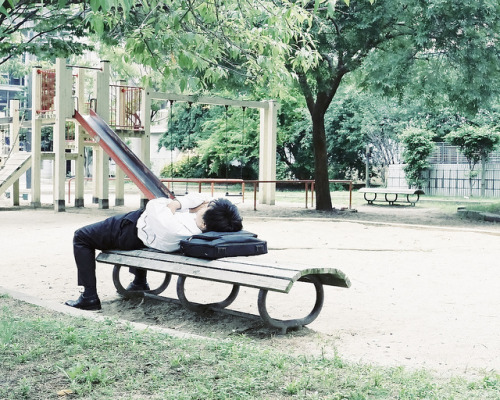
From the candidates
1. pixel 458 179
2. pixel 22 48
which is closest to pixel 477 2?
pixel 22 48

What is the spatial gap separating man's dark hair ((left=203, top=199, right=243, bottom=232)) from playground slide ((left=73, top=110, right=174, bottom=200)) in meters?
7.36

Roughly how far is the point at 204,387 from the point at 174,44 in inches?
133

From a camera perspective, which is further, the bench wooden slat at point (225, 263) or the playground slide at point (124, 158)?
the playground slide at point (124, 158)

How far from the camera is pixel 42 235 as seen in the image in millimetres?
11812

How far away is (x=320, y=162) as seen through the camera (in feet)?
61.1

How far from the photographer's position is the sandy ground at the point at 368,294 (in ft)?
15.9

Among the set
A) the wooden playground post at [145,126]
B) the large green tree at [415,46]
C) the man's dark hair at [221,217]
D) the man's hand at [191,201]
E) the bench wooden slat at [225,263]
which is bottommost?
the bench wooden slat at [225,263]

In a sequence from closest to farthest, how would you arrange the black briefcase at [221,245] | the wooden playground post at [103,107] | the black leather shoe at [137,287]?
the black briefcase at [221,245], the black leather shoe at [137,287], the wooden playground post at [103,107]

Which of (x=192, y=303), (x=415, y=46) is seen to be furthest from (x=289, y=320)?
(x=415, y=46)

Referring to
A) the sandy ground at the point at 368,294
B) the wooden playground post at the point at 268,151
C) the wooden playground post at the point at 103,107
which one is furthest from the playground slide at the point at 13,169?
the wooden playground post at the point at 268,151

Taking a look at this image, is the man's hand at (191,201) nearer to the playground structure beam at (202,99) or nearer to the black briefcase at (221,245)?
the black briefcase at (221,245)

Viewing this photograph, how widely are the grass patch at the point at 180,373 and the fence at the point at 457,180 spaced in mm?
27677

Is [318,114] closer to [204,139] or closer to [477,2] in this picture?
[477,2]

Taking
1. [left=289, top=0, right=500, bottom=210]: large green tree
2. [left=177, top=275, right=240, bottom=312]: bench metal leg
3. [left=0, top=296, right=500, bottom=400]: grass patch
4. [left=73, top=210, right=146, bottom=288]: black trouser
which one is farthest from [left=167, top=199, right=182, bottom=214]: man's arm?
[left=289, top=0, right=500, bottom=210]: large green tree
